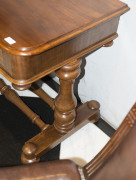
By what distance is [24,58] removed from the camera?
88cm

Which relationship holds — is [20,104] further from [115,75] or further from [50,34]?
[50,34]

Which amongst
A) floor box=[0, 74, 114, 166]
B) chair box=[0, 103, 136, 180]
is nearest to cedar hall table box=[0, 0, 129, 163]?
chair box=[0, 103, 136, 180]

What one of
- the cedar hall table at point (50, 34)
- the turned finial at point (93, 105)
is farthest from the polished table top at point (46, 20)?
the turned finial at point (93, 105)

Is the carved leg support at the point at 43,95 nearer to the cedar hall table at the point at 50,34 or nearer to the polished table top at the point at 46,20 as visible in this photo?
the cedar hall table at the point at 50,34

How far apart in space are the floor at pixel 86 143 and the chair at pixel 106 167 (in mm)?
645

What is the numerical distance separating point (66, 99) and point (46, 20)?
1.50 ft

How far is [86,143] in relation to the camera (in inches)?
61.6

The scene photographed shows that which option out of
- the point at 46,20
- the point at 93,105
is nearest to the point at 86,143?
the point at 93,105

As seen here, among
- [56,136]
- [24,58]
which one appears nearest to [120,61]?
[56,136]

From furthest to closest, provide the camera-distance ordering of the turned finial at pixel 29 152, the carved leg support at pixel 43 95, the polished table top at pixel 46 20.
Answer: the carved leg support at pixel 43 95, the turned finial at pixel 29 152, the polished table top at pixel 46 20

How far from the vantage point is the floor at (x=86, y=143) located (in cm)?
150

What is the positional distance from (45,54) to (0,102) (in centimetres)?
89

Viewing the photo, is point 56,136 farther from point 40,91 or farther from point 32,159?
point 40,91

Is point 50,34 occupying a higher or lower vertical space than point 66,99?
higher
